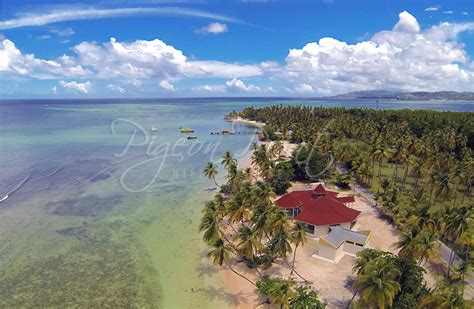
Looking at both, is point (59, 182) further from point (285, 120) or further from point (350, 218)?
point (285, 120)

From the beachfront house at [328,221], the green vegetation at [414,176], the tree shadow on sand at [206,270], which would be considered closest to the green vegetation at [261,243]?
the tree shadow on sand at [206,270]

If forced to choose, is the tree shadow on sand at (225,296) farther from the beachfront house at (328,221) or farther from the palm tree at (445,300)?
the palm tree at (445,300)

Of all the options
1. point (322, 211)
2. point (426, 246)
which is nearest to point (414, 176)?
point (322, 211)

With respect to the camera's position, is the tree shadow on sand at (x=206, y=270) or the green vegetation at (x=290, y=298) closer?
the green vegetation at (x=290, y=298)

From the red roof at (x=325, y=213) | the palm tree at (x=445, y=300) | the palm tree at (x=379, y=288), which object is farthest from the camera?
the red roof at (x=325, y=213)

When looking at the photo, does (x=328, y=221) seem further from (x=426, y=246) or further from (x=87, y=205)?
(x=87, y=205)

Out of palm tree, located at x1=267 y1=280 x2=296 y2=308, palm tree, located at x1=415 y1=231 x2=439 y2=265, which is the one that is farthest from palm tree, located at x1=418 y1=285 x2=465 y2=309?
palm tree, located at x1=267 y1=280 x2=296 y2=308

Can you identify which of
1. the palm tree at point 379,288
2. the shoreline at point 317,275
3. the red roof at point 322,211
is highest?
the palm tree at point 379,288

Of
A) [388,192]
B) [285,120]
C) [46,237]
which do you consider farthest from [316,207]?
[285,120]
